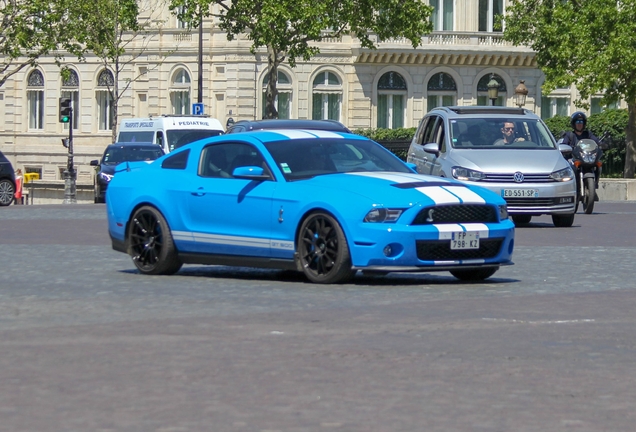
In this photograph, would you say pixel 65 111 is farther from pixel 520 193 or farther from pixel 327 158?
pixel 327 158

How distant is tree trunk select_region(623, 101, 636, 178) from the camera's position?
46188mm

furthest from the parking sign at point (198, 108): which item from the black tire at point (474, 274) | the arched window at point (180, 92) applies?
the black tire at point (474, 274)

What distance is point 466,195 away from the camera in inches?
536

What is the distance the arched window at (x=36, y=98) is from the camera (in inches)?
2741

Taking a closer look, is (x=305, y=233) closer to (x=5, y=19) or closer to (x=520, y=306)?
(x=520, y=306)

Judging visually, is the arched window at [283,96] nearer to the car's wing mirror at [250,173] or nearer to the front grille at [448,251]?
the car's wing mirror at [250,173]

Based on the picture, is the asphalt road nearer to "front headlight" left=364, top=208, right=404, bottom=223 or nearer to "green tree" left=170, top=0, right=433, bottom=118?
"front headlight" left=364, top=208, right=404, bottom=223

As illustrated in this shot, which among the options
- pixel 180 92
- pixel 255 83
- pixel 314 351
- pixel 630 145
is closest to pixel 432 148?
pixel 314 351

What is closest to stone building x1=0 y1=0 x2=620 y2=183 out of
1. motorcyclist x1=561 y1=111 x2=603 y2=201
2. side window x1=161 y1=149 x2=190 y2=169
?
motorcyclist x1=561 y1=111 x2=603 y2=201

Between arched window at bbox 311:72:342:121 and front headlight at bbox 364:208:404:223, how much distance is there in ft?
174

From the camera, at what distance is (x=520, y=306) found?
11727 millimetres

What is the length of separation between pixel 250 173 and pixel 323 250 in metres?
1.14

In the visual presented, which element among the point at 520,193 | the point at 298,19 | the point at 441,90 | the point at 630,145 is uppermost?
the point at 298,19

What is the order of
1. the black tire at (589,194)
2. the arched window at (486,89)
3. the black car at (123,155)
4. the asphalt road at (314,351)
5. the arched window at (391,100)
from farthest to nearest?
the arched window at (486,89) → the arched window at (391,100) → the black car at (123,155) → the black tire at (589,194) → the asphalt road at (314,351)
